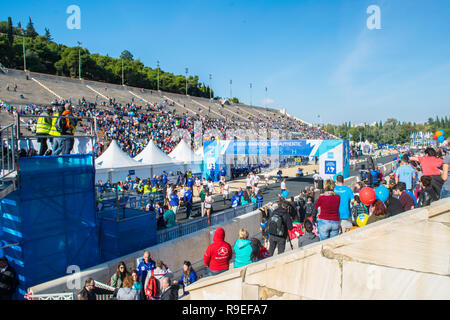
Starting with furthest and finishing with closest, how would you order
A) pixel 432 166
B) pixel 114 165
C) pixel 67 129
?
pixel 114 165 → pixel 67 129 → pixel 432 166

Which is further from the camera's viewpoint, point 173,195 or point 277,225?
point 173,195

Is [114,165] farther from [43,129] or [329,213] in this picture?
[329,213]

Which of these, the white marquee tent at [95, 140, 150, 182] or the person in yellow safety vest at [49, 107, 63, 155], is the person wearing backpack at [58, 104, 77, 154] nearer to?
the person in yellow safety vest at [49, 107, 63, 155]

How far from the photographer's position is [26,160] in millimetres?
5734

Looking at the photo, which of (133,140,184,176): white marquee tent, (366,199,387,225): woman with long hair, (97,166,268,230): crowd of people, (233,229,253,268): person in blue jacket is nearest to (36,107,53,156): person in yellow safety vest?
(97,166,268,230): crowd of people

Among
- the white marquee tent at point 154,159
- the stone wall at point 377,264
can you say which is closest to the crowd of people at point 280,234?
the stone wall at point 377,264

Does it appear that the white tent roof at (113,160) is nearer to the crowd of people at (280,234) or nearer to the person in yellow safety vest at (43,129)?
the person in yellow safety vest at (43,129)

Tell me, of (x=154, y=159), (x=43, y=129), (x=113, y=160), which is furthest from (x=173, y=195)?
(x=154, y=159)

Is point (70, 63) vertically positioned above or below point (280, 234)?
above

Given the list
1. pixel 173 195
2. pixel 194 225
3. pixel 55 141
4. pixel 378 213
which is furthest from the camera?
pixel 173 195

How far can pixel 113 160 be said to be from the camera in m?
18.8

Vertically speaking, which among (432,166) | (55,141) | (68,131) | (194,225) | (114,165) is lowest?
(194,225)

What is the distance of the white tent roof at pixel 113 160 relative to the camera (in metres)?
18.5
